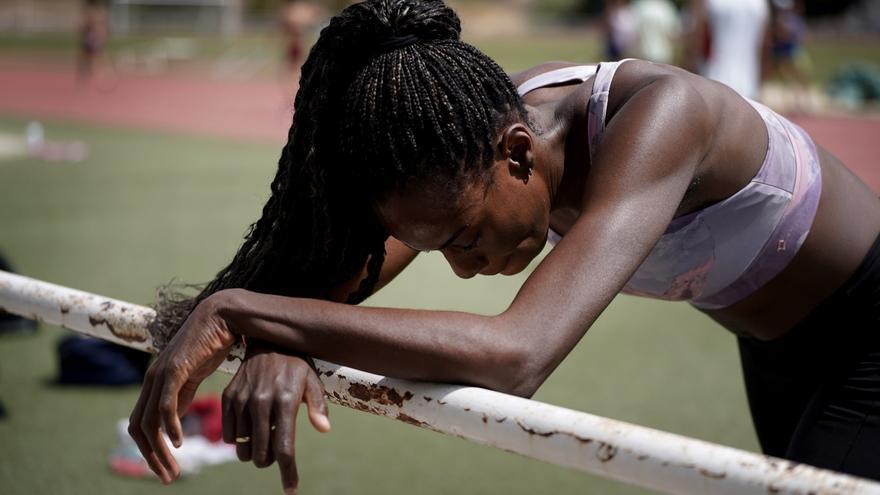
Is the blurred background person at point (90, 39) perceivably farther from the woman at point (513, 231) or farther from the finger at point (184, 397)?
the finger at point (184, 397)

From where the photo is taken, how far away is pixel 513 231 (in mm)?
1941

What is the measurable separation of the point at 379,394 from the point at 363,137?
458mm

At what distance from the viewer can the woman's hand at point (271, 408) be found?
1587mm

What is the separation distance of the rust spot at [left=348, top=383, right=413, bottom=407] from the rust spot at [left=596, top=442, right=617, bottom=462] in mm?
335

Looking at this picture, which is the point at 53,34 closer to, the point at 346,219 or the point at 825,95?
the point at 825,95

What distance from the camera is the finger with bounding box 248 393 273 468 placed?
1589 mm

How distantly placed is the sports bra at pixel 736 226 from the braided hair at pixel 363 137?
0.23 metres

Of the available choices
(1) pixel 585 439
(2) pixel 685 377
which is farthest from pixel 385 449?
(1) pixel 585 439

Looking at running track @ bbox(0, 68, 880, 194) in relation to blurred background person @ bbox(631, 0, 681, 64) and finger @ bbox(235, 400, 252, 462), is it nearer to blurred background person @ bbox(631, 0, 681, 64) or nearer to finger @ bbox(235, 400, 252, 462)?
blurred background person @ bbox(631, 0, 681, 64)

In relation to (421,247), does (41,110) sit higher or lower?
lower

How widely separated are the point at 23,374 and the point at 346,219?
3.53m

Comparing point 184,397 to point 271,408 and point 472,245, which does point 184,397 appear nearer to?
point 271,408

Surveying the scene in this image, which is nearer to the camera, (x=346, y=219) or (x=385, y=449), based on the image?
(x=346, y=219)

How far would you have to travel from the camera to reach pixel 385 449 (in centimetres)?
414
